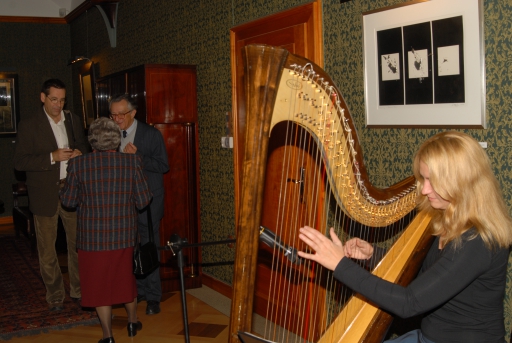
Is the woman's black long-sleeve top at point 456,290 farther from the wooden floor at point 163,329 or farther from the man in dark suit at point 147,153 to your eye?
the man in dark suit at point 147,153

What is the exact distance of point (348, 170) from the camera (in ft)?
6.02

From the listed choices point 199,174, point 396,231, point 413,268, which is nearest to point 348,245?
point 413,268

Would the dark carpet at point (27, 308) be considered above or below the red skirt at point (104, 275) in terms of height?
below

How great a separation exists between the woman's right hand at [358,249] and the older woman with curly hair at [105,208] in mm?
1586

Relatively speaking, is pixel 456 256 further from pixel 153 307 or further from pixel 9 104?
pixel 9 104

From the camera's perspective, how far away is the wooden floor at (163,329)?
3.97 m

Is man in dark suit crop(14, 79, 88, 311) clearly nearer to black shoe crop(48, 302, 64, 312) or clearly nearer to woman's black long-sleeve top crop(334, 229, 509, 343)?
black shoe crop(48, 302, 64, 312)

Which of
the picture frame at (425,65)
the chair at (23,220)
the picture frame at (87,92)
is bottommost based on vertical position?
the chair at (23,220)

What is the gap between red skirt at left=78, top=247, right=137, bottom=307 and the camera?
135 inches

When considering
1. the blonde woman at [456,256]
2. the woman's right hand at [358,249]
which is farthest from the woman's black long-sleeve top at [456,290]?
the woman's right hand at [358,249]

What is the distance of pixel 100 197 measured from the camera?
11.1ft

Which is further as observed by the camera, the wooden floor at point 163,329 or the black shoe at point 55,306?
the black shoe at point 55,306

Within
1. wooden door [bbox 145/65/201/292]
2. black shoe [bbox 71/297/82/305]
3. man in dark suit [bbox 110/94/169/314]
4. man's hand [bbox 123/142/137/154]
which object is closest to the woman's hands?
man's hand [bbox 123/142/137/154]

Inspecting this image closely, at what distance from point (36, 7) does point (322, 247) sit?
29.5 ft
